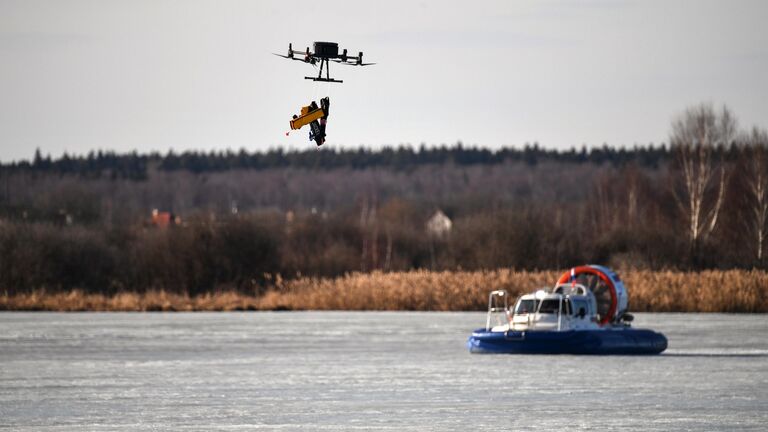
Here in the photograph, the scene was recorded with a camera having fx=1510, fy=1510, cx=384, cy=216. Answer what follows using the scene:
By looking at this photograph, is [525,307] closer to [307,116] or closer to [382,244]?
[307,116]

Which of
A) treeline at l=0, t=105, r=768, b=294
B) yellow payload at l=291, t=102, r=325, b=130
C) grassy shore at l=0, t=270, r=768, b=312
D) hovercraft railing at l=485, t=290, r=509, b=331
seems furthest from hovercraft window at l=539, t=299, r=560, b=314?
treeline at l=0, t=105, r=768, b=294

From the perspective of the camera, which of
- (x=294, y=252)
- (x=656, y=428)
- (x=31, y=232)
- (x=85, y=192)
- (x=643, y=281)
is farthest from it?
(x=85, y=192)

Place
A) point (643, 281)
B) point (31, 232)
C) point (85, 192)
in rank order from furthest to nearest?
point (85, 192)
point (31, 232)
point (643, 281)

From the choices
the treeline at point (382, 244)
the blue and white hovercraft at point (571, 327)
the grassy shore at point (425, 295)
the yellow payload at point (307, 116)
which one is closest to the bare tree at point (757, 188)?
the treeline at point (382, 244)

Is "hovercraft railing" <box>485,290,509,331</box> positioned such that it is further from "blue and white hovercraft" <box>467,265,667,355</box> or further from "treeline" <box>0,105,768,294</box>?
"treeline" <box>0,105,768,294</box>

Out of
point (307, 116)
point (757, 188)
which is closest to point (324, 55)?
point (307, 116)

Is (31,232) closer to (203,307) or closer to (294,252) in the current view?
(203,307)

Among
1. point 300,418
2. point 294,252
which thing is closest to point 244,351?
point 300,418
